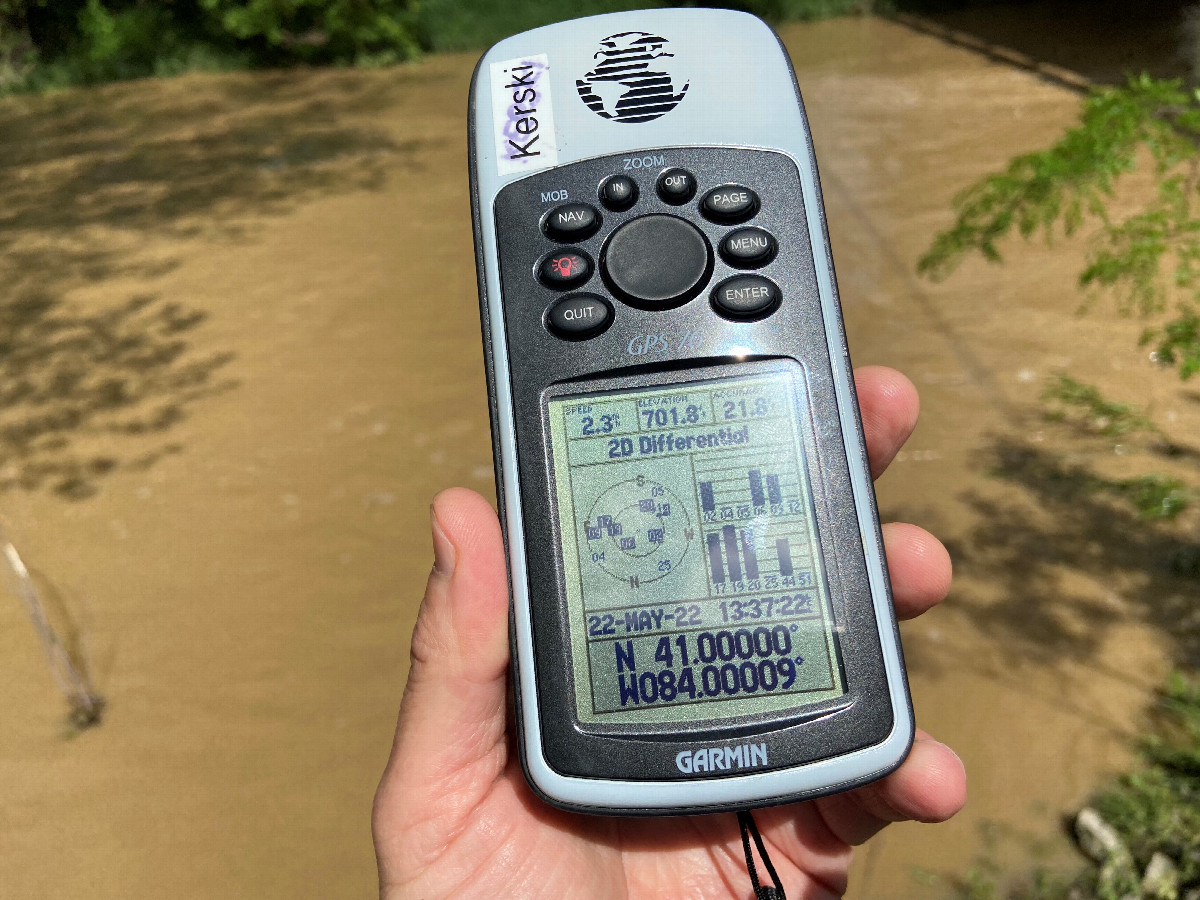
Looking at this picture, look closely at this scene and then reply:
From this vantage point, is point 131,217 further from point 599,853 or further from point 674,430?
point 599,853

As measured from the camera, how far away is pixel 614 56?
183 centimetres

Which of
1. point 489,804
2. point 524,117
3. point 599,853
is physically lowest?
point 599,853

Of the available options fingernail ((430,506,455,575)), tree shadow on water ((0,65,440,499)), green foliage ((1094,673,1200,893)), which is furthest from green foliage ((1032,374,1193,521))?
tree shadow on water ((0,65,440,499))

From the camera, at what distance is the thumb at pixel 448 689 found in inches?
62.1

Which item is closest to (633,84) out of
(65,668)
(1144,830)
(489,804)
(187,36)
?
(489,804)

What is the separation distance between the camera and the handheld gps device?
1.55 metres

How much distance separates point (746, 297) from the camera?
1.71 m

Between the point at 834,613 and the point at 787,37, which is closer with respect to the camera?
the point at 834,613

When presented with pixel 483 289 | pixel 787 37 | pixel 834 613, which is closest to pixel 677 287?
pixel 483 289

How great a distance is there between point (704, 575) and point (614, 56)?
3.27 feet

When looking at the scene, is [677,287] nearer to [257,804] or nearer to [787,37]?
[257,804]

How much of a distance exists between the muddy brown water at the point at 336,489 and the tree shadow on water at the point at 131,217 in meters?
0.03

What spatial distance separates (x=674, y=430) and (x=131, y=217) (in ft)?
21.3

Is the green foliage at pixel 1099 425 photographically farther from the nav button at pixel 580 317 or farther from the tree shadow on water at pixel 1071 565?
the nav button at pixel 580 317
